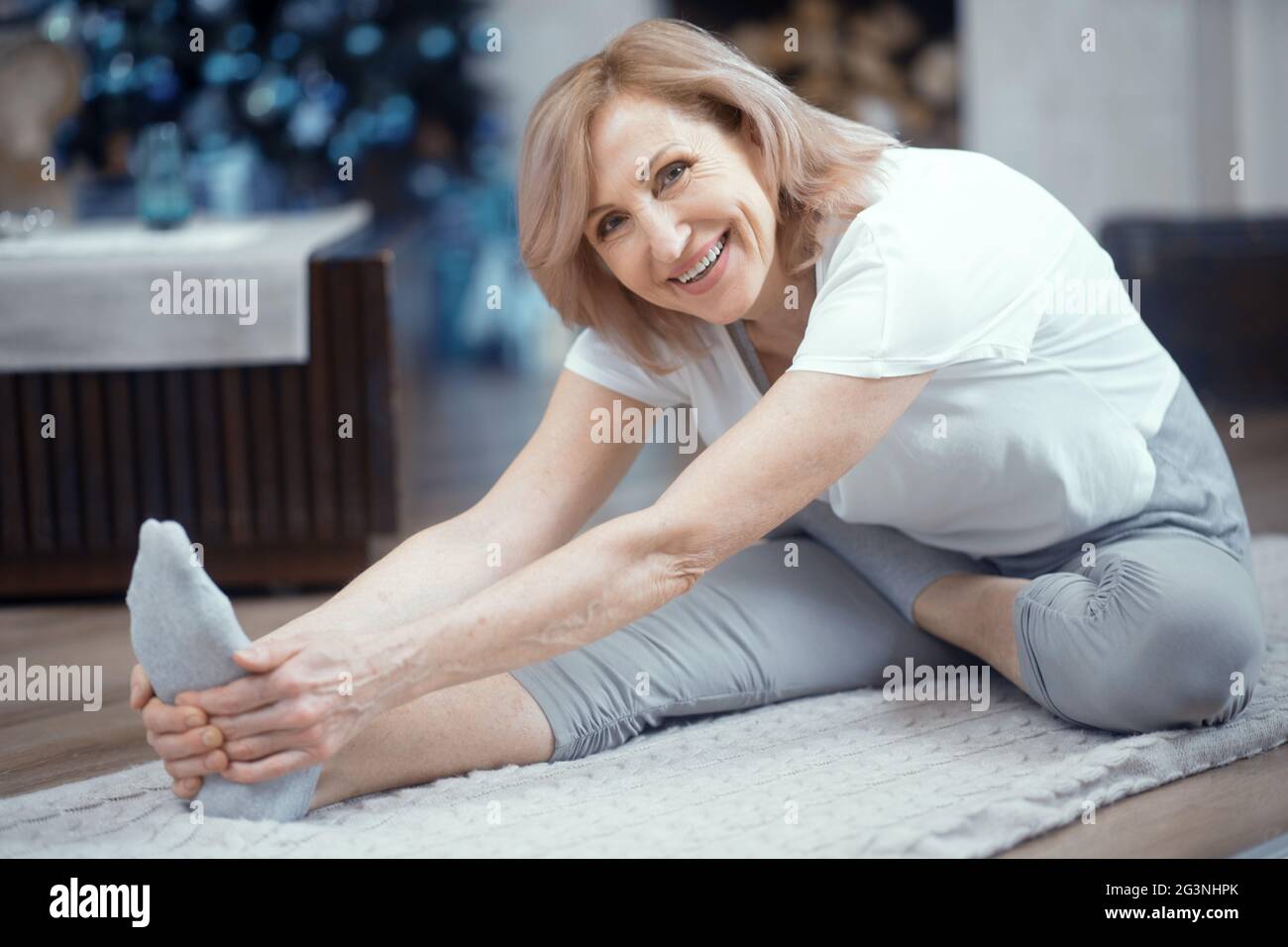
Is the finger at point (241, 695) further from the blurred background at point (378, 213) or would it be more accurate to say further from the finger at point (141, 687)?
the blurred background at point (378, 213)

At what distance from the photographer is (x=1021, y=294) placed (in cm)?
112

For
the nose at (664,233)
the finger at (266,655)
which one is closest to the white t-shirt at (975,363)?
the nose at (664,233)

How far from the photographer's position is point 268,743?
3.25 ft

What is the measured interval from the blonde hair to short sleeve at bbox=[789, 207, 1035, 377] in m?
0.08

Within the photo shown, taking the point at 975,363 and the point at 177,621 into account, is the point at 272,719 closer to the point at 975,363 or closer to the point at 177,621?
the point at 177,621

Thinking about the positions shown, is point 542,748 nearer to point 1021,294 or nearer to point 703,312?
point 703,312

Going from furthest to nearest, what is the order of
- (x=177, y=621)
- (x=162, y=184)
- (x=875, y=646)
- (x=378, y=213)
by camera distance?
(x=378, y=213) < (x=162, y=184) < (x=875, y=646) < (x=177, y=621)

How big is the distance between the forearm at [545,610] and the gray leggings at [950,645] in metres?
0.21

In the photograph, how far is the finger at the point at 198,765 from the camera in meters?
1.00

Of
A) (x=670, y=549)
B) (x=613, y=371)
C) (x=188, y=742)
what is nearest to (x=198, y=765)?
(x=188, y=742)

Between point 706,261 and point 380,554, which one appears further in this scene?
point 380,554

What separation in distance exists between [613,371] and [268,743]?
0.48 m
